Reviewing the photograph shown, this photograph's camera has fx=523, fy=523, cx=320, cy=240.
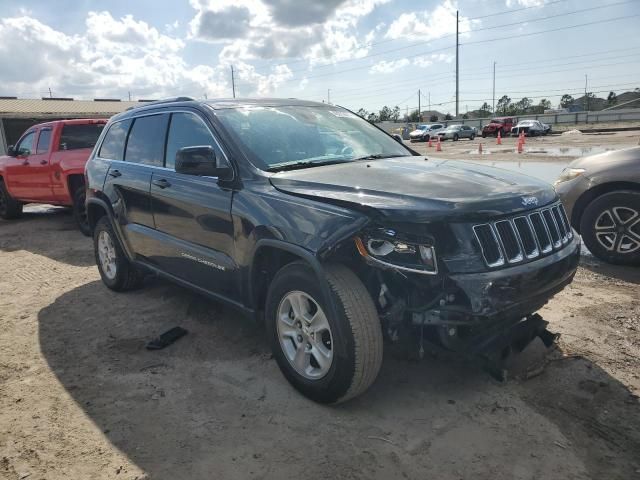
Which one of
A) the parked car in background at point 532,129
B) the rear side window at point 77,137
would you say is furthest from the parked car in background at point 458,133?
the rear side window at point 77,137

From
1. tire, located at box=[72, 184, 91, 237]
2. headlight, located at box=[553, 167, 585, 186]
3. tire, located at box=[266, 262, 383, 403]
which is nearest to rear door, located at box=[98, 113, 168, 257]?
tire, located at box=[266, 262, 383, 403]

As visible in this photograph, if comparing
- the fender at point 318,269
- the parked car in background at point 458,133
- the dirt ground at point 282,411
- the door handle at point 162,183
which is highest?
the parked car in background at point 458,133

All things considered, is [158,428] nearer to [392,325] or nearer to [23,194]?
[392,325]

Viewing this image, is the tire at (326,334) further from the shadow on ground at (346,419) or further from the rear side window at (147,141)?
the rear side window at (147,141)

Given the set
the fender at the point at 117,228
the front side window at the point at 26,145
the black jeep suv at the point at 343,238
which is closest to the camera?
the black jeep suv at the point at 343,238

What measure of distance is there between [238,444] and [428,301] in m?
1.31

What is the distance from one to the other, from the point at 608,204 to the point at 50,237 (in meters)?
8.57

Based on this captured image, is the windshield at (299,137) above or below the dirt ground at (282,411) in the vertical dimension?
above

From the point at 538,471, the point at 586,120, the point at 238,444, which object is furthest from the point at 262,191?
the point at 586,120

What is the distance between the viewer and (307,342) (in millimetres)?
3227

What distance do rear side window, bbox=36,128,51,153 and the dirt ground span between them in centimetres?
575

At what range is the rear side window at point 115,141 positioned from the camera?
526 cm

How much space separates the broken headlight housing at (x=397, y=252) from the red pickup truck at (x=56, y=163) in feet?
24.2

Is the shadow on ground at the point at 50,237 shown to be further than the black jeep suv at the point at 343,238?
Yes
